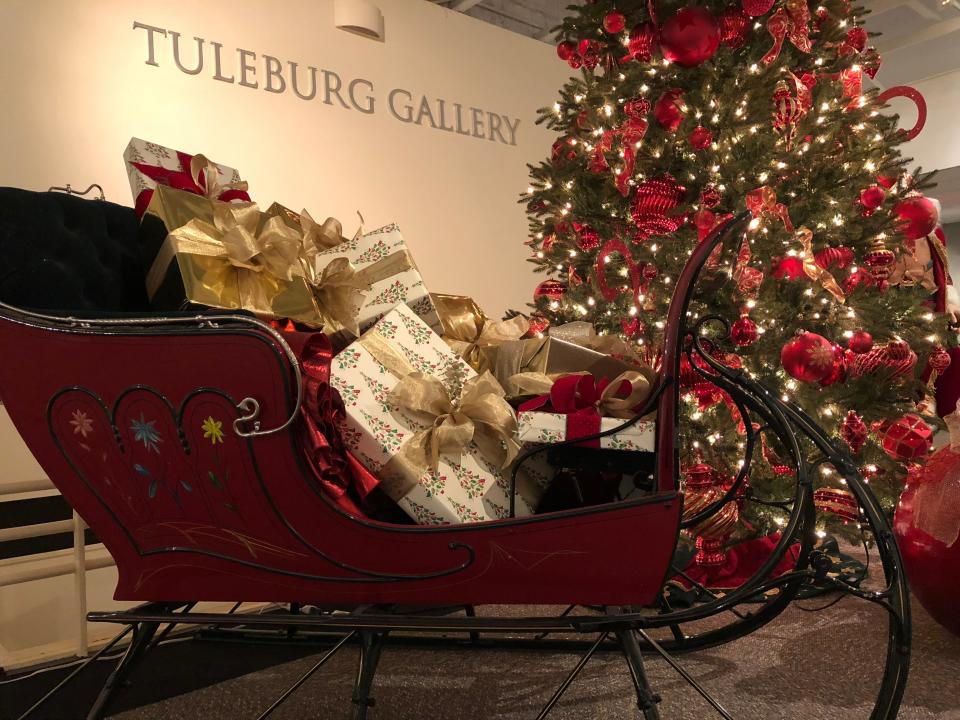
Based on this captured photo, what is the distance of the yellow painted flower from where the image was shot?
1077mm

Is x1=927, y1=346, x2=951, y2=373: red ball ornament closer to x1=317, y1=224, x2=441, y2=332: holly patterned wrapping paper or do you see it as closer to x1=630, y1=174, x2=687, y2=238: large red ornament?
x1=630, y1=174, x2=687, y2=238: large red ornament

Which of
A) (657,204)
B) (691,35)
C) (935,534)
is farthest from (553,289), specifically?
(935,534)

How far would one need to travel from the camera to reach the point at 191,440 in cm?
109

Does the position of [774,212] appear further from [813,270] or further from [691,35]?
[691,35]

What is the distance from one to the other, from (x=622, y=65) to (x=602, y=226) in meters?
0.56

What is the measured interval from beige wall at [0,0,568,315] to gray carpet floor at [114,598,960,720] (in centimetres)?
219

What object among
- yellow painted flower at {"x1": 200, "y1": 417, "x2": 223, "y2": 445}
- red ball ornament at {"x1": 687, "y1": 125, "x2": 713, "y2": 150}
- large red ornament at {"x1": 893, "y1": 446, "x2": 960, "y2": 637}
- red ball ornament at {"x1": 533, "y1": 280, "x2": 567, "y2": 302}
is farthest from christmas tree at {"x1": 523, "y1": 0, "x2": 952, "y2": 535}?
yellow painted flower at {"x1": 200, "y1": 417, "x2": 223, "y2": 445}

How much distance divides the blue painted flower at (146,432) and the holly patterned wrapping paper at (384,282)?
61 cm

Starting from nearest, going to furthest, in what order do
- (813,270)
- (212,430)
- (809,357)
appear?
1. (212,430)
2. (809,357)
3. (813,270)

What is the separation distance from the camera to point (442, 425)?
1264 mm

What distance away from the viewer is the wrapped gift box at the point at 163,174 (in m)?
1.67

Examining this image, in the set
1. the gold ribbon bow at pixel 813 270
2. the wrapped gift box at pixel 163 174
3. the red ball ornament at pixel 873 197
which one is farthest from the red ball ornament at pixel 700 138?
the wrapped gift box at pixel 163 174

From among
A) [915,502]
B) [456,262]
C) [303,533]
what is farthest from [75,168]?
[915,502]

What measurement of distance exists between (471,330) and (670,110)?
3.77 feet
